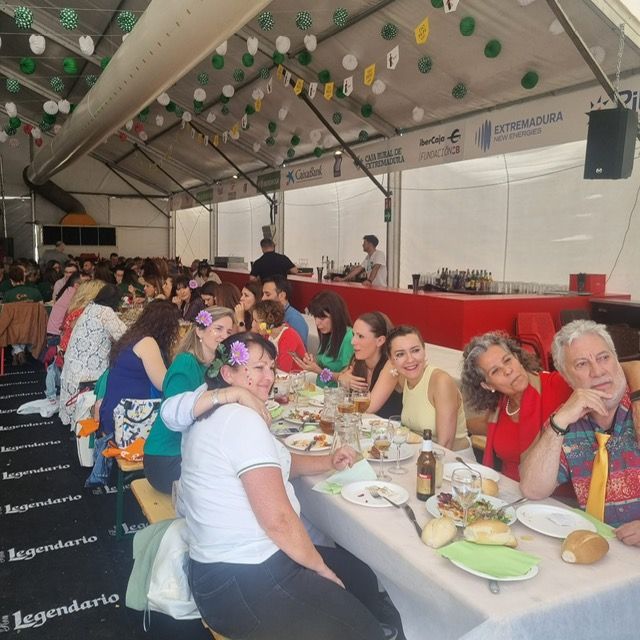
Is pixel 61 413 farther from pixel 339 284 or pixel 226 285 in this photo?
pixel 339 284

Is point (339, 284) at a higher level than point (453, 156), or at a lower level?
lower

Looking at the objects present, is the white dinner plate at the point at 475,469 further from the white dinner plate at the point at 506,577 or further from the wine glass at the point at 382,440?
the white dinner plate at the point at 506,577

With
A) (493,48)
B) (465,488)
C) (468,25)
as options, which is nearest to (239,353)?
(465,488)

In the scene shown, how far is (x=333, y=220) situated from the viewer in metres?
10.6

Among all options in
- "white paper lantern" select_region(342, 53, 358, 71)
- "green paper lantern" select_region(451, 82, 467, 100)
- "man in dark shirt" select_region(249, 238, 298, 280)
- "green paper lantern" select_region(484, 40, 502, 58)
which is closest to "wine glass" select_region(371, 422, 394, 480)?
"green paper lantern" select_region(484, 40, 502, 58)

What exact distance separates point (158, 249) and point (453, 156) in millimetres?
14879

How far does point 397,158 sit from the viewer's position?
794 centimetres

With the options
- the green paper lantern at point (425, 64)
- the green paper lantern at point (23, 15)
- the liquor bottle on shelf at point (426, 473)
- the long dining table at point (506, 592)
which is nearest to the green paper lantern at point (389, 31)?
the green paper lantern at point (425, 64)

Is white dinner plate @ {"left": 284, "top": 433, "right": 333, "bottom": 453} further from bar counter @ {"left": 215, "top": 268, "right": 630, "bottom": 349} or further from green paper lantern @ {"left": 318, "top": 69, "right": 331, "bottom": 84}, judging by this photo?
green paper lantern @ {"left": 318, "top": 69, "right": 331, "bottom": 84}

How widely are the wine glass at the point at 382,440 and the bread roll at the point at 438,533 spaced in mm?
481

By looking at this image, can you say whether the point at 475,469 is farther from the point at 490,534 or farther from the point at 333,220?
the point at 333,220

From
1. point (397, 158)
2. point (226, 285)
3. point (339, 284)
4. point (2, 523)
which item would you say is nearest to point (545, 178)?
point (397, 158)

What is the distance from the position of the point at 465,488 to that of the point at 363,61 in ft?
19.7

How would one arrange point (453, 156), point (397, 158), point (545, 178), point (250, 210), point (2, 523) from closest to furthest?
point (2, 523)
point (545, 178)
point (453, 156)
point (397, 158)
point (250, 210)
